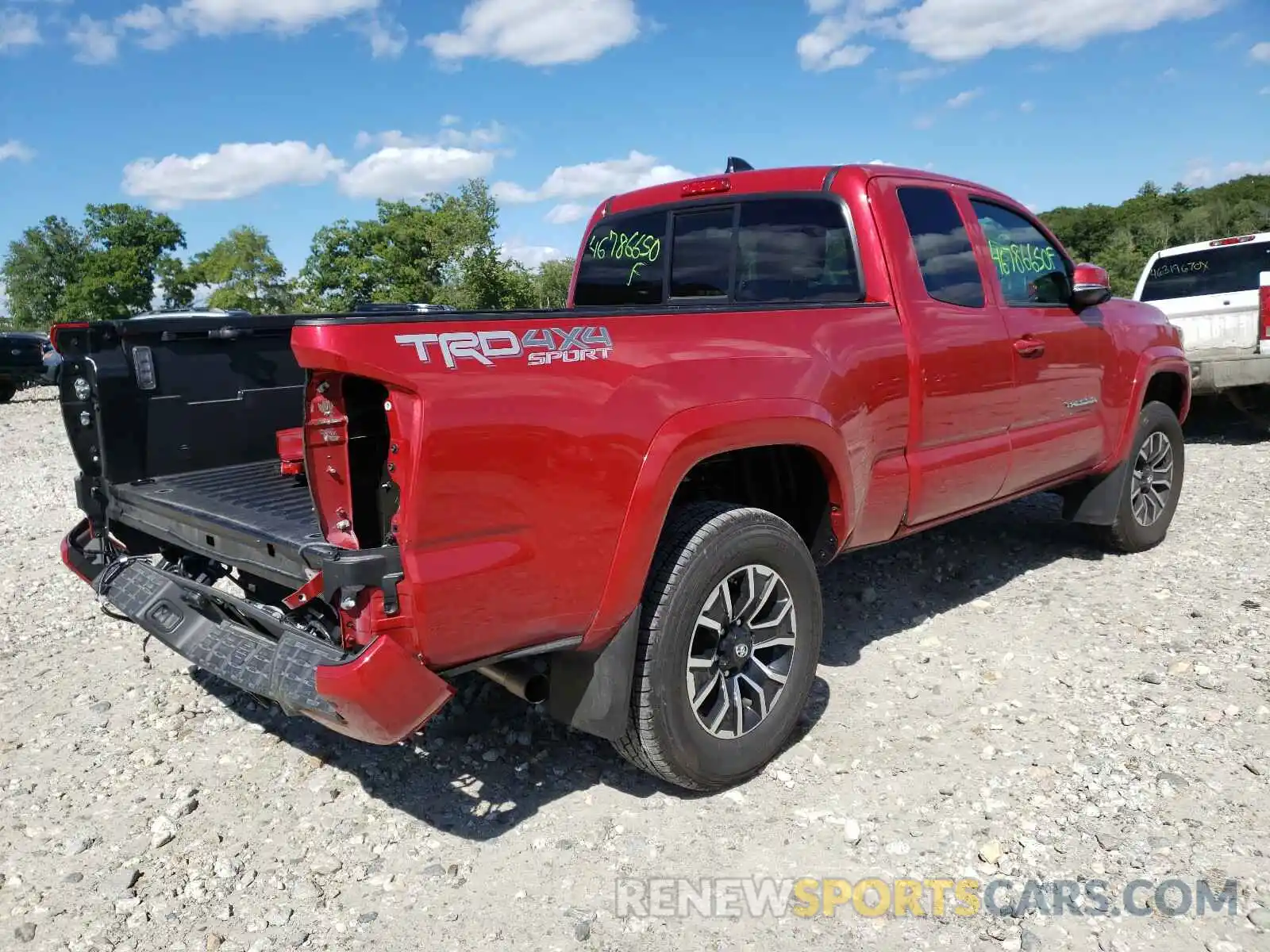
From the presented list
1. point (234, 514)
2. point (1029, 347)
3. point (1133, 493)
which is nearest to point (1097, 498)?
point (1133, 493)

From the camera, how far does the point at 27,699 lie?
3982mm

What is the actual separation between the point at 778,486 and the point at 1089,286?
213 cm

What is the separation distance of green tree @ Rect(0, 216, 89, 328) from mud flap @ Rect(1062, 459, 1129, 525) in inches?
2830

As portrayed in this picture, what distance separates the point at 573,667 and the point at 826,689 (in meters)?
1.50

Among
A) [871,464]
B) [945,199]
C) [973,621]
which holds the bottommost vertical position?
[973,621]

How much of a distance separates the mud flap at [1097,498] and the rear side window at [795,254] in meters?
2.46

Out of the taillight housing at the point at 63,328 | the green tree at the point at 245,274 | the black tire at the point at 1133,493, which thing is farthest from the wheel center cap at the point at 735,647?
the green tree at the point at 245,274

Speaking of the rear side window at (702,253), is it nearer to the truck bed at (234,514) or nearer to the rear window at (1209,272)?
the truck bed at (234,514)

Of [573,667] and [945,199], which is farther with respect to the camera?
[945,199]

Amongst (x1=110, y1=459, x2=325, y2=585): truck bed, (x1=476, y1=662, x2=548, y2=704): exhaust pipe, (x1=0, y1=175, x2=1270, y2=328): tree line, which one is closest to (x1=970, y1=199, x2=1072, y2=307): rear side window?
(x1=476, y1=662, x2=548, y2=704): exhaust pipe

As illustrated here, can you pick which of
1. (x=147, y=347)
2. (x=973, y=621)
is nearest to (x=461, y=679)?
(x=147, y=347)

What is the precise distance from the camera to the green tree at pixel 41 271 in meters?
64.2

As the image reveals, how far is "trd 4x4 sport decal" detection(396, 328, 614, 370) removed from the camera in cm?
228

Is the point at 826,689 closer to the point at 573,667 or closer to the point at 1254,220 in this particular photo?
the point at 573,667
